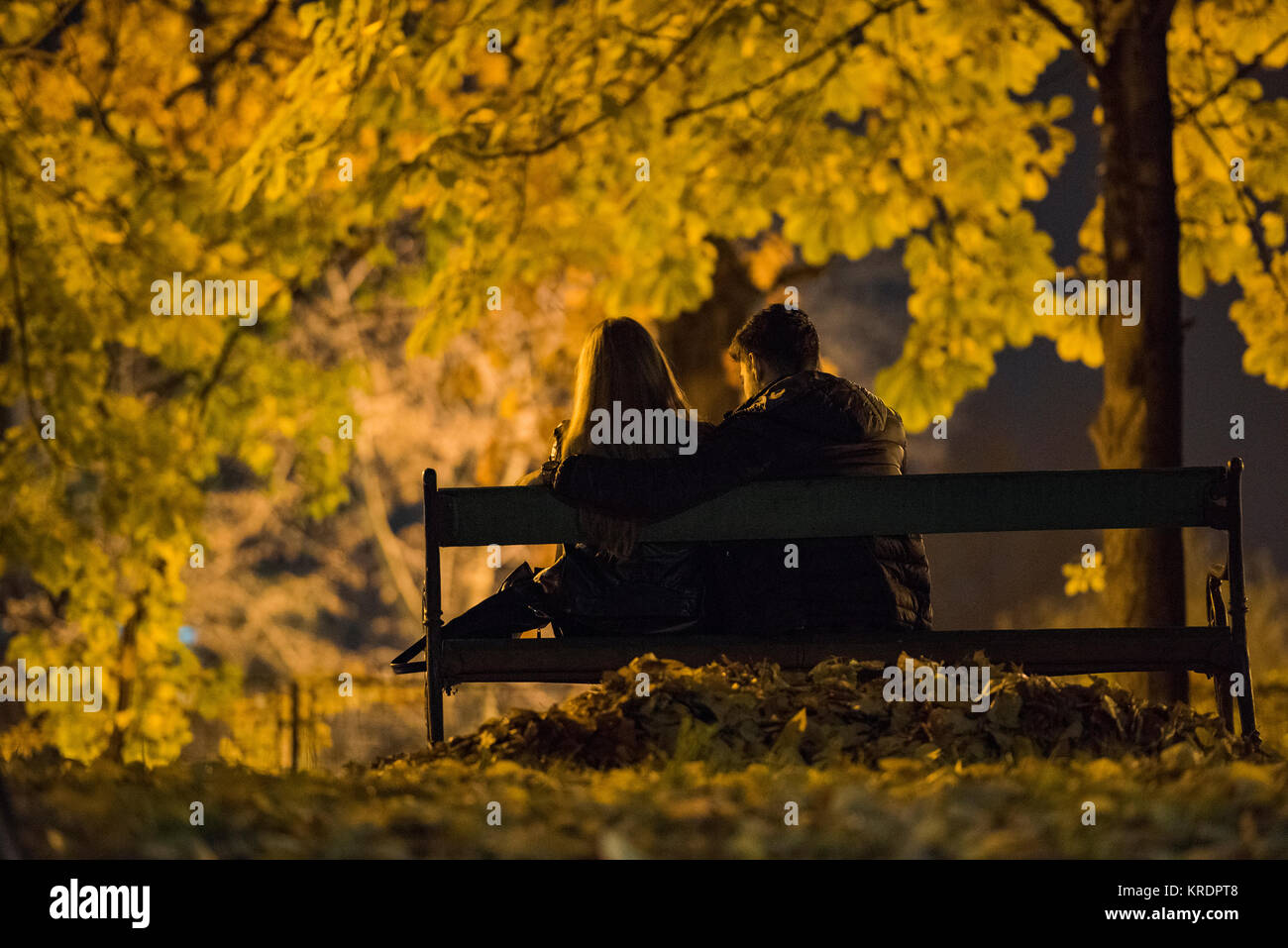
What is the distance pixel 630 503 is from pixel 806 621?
0.66 metres

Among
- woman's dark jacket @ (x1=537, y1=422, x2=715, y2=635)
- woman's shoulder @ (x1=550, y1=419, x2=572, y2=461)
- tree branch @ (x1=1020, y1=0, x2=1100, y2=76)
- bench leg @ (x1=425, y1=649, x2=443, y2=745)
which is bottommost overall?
bench leg @ (x1=425, y1=649, x2=443, y2=745)

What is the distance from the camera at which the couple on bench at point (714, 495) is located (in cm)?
402

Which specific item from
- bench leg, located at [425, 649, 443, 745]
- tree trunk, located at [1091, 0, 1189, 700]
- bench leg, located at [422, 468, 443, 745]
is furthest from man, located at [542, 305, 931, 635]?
tree trunk, located at [1091, 0, 1189, 700]

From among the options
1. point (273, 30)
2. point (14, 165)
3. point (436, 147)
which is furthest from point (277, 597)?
point (436, 147)

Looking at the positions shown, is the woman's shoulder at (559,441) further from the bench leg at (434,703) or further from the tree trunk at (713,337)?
the tree trunk at (713,337)

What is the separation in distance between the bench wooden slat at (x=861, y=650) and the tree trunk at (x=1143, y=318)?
84.5 inches

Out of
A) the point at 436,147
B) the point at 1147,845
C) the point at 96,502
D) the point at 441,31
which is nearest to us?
the point at 1147,845

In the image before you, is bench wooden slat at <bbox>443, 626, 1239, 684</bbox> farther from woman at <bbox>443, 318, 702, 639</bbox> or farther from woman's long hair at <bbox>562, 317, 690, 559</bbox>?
woman's long hair at <bbox>562, 317, 690, 559</bbox>

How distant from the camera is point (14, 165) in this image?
7.49 m

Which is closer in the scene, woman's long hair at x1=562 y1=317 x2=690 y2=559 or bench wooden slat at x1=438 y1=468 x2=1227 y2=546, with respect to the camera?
bench wooden slat at x1=438 y1=468 x2=1227 y2=546

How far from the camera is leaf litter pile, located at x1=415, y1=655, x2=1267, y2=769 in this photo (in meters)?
3.55

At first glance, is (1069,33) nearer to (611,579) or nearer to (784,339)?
(784,339)
